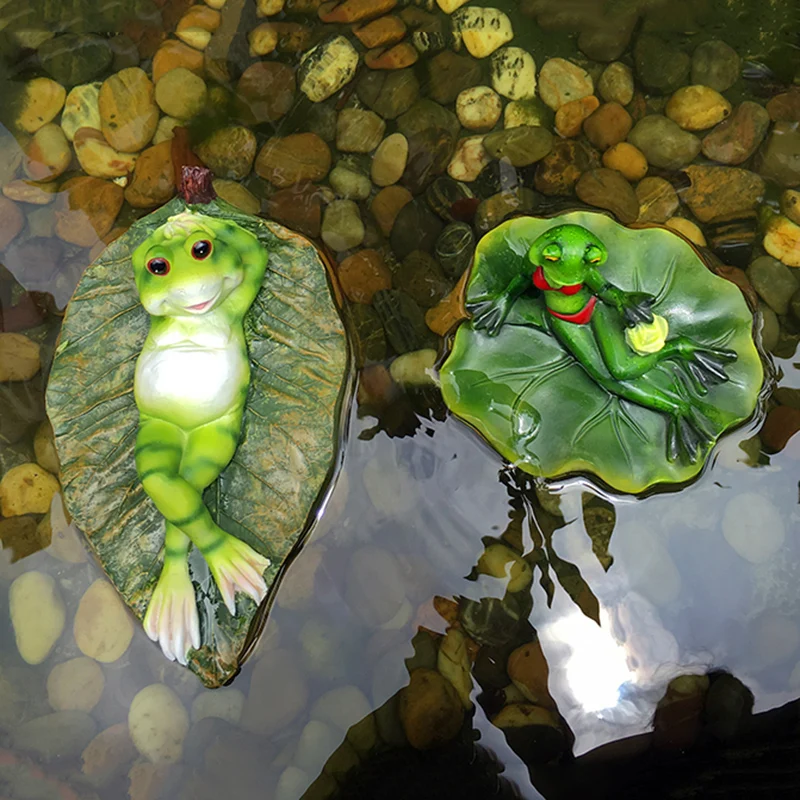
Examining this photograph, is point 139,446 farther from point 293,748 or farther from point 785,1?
point 785,1

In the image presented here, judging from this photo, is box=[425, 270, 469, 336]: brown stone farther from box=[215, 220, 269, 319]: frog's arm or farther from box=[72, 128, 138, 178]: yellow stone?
box=[72, 128, 138, 178]: yellow stone

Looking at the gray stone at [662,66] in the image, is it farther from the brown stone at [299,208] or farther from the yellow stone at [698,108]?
the brown stone at [299,208]

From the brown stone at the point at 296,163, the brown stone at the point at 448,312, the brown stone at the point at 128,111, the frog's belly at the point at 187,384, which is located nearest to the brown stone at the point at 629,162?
the brown stone at the point at 448,312

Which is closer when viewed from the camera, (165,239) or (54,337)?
(165,239)

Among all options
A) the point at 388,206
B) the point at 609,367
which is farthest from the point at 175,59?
the point at 609,367

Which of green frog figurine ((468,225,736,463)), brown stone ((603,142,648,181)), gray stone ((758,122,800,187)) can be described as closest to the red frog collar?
green frog figurine ((468,225,736,463))

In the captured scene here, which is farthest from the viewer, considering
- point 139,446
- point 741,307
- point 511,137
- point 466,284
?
point 511,137

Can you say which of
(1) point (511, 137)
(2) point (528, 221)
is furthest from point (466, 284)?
(1) point (511, 137)
